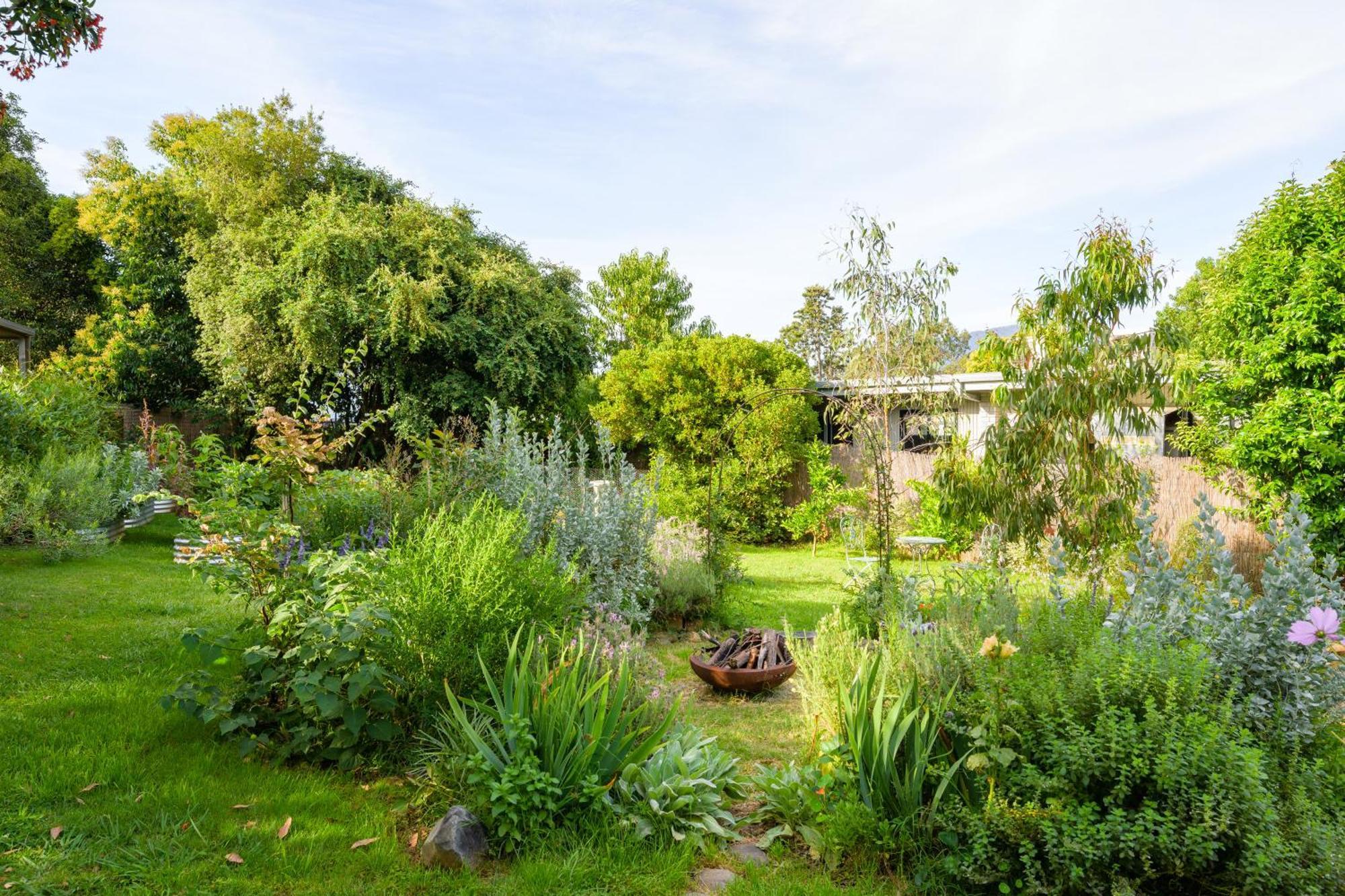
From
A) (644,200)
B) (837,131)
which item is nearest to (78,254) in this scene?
(644,200)

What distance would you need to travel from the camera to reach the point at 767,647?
4.70 meters

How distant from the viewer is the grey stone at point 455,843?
2.48 m

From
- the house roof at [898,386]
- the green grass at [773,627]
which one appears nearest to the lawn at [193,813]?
the green grass at [773,627]

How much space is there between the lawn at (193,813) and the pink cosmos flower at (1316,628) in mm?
1578

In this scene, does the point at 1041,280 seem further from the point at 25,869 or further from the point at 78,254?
the point at 78,254

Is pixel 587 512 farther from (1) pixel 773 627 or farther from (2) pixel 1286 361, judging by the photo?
(2) pixel 1286 361

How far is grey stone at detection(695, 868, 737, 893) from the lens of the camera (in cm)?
246

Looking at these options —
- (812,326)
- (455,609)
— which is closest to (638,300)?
(812,326)

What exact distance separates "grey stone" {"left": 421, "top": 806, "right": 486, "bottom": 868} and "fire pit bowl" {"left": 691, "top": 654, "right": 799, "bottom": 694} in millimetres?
2101

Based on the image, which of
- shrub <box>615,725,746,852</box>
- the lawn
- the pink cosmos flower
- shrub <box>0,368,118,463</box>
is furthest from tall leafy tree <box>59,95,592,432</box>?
the pink cosmos flower

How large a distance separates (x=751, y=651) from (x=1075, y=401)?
313 centimetres

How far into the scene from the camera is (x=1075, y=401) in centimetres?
554

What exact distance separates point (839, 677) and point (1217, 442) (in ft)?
25.7

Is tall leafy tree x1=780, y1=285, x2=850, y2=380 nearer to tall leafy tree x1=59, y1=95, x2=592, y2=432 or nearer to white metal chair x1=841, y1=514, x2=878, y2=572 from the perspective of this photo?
tall leafy tree x1=59, y1=95, x2=592, y2=432
